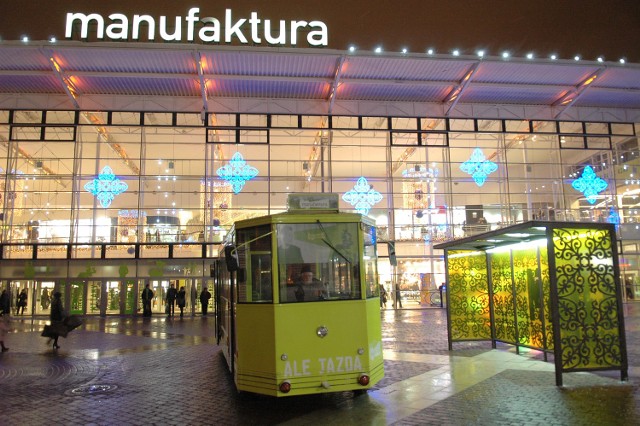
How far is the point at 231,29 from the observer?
2456cm

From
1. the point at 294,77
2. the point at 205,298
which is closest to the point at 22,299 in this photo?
the point at 205,298

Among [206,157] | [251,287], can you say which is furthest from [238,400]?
[206,157]

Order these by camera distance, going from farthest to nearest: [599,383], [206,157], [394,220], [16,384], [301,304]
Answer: [394,220] → [206,157] → [16,384] → [599,383] → [301,304]

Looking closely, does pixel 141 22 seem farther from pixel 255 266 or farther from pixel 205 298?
pixel 255 266

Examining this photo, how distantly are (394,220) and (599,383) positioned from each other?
2202 centimetres

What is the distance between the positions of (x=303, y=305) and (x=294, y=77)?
66.7ft

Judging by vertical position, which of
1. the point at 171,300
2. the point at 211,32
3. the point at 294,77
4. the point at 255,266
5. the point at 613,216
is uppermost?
→ the point at 211,32

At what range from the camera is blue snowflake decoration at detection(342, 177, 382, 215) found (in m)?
27.4

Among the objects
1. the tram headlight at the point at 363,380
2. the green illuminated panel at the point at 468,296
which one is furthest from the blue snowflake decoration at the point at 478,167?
the tram headlight at the point at 363,380

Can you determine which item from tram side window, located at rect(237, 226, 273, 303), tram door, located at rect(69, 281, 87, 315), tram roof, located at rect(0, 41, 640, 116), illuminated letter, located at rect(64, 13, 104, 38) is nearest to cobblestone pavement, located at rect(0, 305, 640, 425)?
tram side window, located at rect(237, 226, 273, 303)

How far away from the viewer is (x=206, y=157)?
2806 cm

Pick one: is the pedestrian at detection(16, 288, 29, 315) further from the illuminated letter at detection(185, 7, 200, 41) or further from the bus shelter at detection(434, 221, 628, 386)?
the bus shelter at detection(434, 221, 628, 386)

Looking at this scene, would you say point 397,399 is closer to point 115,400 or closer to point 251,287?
point 251,287

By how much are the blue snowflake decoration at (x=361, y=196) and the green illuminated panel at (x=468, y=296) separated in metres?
14.4
